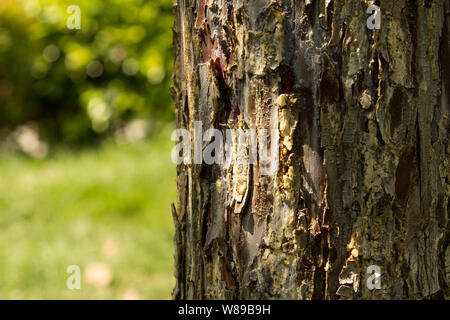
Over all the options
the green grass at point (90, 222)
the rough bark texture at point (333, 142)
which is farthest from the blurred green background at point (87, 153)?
the rough bark texture at point (333, 142)

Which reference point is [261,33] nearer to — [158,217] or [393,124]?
[393,124]

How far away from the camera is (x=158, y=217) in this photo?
418cm

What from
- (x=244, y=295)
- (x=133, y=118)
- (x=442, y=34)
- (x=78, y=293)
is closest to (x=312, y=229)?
(x=244, y=295)

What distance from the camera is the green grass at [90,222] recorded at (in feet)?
10.8

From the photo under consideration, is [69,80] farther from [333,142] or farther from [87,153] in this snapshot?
[333,142]

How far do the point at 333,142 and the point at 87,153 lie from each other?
201 inches

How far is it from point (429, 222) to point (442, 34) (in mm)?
477

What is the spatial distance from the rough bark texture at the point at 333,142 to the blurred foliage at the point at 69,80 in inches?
102

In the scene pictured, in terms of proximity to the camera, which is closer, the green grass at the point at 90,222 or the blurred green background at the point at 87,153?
the green grass at the point at 90,222

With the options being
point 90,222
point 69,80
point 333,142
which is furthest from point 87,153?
point 333,142

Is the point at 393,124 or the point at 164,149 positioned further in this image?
the point at 164,149

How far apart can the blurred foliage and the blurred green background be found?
1 cm

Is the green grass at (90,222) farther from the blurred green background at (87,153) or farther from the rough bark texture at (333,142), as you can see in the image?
the rough bark texture at (333,142)

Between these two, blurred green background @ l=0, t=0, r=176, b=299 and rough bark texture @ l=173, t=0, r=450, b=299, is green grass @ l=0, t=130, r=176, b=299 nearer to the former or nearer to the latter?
blurred green background @ l=0, t=0, r=176, b=299
